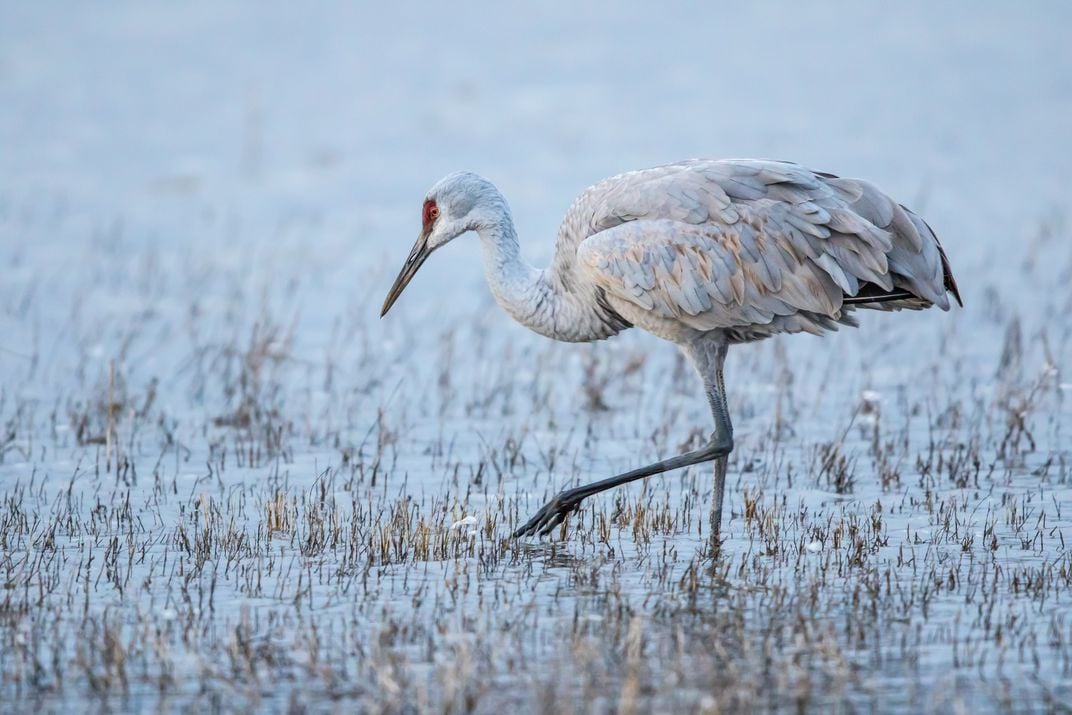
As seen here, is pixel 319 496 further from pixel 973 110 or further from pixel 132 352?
pixel 973 110

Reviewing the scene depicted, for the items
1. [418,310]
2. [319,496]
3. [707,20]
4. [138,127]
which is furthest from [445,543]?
[707,20]

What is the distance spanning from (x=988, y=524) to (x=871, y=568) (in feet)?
3.12

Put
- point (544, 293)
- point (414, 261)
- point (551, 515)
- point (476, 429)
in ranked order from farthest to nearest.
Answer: point (476, 429), point (414, 261), point (544, 293), point (551, 515)

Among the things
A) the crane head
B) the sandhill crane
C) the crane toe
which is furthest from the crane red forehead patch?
the crane toe

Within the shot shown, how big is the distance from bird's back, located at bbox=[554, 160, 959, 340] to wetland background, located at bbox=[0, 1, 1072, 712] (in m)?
0.90

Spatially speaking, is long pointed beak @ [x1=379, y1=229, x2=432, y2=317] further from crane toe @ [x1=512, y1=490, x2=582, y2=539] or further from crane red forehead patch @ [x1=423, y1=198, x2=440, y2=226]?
crane toe @ [x1=512, y1=490, x2=582, y2=539]

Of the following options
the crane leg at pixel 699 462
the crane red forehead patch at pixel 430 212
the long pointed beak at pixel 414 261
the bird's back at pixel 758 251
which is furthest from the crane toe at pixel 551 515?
the crane red forehead patch at pixel 430 212

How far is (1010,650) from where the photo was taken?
191 inches

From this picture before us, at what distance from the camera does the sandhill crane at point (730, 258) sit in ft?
21.8

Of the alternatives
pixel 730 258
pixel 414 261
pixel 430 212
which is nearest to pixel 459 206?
pixel 430 212

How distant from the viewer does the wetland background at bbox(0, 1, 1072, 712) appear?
478 centimetres

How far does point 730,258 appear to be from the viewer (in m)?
6.70

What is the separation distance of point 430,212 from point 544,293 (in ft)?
2.53

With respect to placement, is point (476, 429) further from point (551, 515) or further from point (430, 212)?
point (551, 515)
